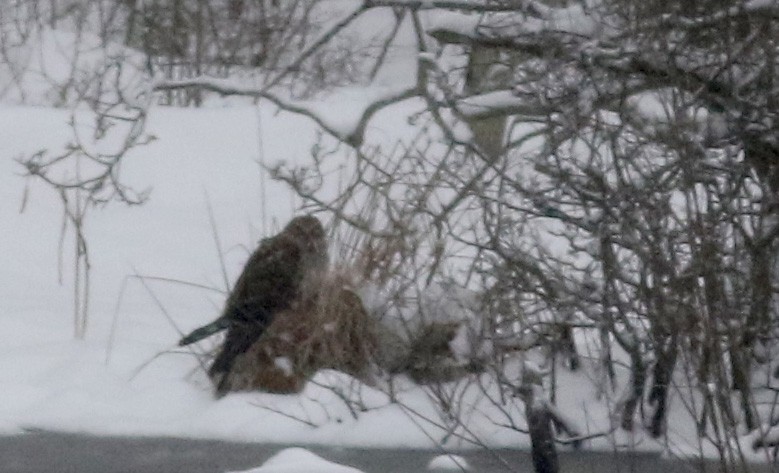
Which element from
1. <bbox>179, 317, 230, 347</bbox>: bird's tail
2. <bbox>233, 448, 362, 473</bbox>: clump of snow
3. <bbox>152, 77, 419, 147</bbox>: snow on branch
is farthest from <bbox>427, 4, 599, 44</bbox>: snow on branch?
<bbox>233, 448, 362, 473</bbox>: clump of snow

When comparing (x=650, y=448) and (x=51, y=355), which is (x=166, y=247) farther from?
(x=650, y=448)

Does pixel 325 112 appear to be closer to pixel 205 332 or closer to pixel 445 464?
pixel 205 332

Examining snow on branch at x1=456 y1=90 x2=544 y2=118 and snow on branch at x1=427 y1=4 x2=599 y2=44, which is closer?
snow on branch at x1=427 y1=4 x2=599 y2=44

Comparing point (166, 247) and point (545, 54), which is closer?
point (545, 54)

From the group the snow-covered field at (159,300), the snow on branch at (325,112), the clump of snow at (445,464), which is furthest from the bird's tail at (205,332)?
the snow on branch at (325,112)

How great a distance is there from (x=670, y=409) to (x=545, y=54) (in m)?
1.53

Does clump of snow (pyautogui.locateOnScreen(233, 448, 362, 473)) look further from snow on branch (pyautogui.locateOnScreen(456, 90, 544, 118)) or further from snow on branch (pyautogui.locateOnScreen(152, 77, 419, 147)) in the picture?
snow on branch (pyautogui.locateOnScreen(152, 77, 419, 147))

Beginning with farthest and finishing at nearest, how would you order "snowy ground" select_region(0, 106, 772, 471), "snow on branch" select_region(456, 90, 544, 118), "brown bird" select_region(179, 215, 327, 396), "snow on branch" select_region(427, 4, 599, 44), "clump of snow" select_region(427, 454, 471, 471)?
1. "snow on branch" select_region(456, 90, 544, 118)
2. "brown bird" select_region(179, 215, 327, 396)
3. "snow on branch" select_region(427, 4, 599, 44)
4. "snowy ground" select_region(0, 106, 772, 471)
5. "clump of snow" select_region(427, 454, 471, 471)

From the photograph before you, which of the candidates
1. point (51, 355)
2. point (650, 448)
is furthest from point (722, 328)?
point (51, 355)

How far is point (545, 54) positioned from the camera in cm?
693

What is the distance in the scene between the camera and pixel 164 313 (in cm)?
839

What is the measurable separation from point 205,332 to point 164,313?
0.90 m

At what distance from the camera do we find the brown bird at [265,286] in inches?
294

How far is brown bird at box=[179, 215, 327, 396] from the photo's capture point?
747cm
